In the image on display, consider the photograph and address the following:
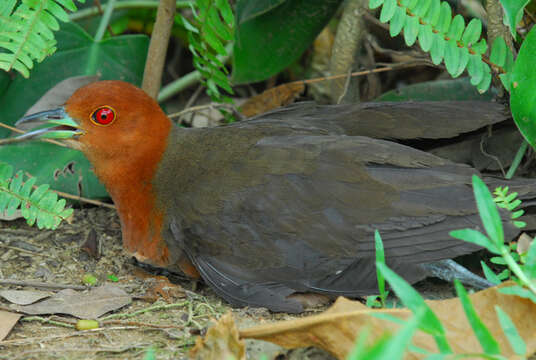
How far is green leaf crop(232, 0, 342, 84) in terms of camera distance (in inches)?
165

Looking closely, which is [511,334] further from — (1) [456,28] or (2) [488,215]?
(1) [456,28]

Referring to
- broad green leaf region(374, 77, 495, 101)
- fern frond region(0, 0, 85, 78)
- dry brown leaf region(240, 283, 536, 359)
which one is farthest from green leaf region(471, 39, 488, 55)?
fern frond region(0, 0, 85, 78)

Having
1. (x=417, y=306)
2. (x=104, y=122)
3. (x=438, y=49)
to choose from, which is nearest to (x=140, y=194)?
(x=104, y=122)

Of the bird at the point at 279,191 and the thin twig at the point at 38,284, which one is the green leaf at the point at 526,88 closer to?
the bird at the point at 279,191

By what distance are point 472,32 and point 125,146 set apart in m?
1.80

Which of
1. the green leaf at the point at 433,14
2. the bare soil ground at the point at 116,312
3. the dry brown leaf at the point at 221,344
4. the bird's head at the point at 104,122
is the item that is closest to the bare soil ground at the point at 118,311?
the bare soil ground at the point at 116,312

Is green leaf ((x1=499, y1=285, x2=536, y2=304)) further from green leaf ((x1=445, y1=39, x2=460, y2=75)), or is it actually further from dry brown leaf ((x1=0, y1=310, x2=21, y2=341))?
dry brown leaf ((x1=0, y1=310, x2=21, y2=341))

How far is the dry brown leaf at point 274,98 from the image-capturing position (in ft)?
14.7

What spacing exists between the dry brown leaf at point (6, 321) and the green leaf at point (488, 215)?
6.15 ft

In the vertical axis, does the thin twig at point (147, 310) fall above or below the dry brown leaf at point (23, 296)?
below

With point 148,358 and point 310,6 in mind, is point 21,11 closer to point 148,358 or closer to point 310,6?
point 310,6

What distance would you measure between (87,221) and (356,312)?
2163 millimetres

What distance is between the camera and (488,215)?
2055 millimetres

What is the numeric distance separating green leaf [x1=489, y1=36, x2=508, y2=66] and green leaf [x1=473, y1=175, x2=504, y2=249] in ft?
4.12
